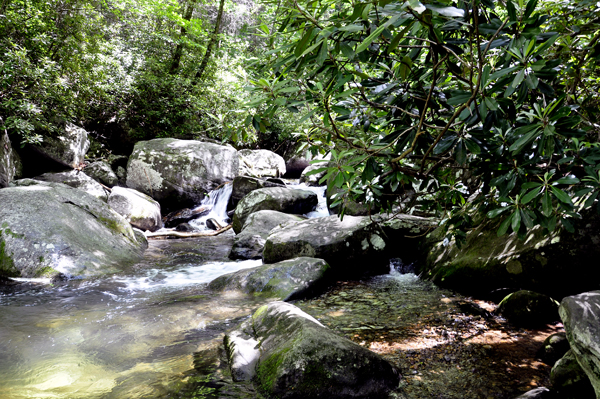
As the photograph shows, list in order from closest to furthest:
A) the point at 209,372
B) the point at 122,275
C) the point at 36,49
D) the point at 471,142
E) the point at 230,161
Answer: the point at 471,142 < the point at 209,372 < the point at 122,275 < the point at 36,49 < the point at 230,161

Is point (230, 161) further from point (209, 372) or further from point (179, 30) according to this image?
point (209, 372)

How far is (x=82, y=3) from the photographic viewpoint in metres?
9.82

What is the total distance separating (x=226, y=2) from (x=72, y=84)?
7196 mm

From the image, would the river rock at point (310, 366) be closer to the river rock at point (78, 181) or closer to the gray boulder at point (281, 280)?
the gray boulder at point (281, 280)

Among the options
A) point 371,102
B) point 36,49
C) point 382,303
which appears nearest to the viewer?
point 371,102

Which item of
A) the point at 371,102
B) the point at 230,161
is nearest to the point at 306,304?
the point at 371,102

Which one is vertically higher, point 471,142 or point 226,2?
point 226,2

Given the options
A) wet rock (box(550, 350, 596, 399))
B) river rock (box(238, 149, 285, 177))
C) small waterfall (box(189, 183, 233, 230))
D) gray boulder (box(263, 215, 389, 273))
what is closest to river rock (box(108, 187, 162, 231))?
small waterfall (box(189, 183, 233, 230))

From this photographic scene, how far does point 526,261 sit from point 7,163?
36.5 feet

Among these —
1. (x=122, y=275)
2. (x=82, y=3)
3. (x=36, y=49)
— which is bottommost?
(x=122, y=275)

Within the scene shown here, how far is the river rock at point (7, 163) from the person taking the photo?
332 inches

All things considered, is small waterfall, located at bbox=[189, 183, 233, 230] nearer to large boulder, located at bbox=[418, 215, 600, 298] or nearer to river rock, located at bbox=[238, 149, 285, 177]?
river rock, located at bbox=[238, 149, 285, 177]

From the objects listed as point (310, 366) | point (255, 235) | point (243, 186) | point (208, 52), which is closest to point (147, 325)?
point (310, 366)

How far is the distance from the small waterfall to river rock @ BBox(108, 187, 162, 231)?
1.29 meters
